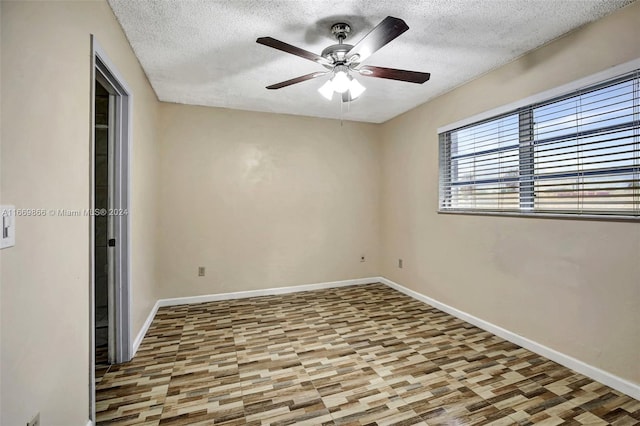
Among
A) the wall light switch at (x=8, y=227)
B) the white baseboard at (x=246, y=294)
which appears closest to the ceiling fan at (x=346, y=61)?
the wall light switch at (x=8, y=227)

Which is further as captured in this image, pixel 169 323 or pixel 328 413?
pixel 169 323

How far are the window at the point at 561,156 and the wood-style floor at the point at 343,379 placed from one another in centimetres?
128

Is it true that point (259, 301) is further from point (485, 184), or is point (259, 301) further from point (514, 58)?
point (514, 58)

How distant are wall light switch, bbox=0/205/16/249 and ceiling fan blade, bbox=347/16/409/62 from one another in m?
1.79

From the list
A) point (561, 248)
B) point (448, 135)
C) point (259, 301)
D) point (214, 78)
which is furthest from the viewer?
point (259, 301)

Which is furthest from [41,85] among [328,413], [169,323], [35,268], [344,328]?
[344,328]

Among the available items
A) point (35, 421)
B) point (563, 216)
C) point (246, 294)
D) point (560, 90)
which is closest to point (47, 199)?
point (35, 421)

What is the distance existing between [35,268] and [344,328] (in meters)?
2.56

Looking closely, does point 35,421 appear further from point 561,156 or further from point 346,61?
point 561,156

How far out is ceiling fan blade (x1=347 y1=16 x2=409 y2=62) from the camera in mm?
1587

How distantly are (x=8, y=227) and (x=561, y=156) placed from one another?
3350 mm

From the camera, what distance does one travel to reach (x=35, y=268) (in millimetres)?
1161

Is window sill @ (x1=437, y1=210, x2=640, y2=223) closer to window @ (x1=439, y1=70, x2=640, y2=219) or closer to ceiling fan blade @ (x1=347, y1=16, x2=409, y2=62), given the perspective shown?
window @ (x1=439, y1=70, x2=640, y2=219)

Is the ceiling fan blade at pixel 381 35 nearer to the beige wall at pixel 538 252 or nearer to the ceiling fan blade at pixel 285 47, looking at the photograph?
the ceiling fan blade at pixel 285 47
